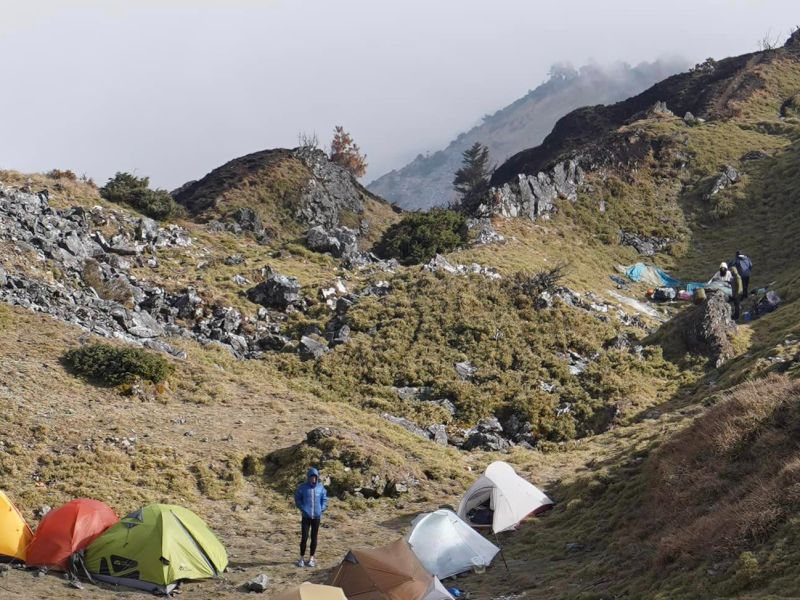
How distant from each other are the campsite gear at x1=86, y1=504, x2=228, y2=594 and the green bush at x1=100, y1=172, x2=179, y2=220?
1455 inches

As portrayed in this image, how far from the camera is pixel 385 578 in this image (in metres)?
14.3

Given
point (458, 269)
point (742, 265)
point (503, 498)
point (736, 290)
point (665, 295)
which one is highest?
point (458, 269)

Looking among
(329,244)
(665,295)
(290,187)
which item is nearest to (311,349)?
(329,244)

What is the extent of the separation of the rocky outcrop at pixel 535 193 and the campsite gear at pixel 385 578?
40557 mm

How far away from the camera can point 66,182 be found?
4944 cm

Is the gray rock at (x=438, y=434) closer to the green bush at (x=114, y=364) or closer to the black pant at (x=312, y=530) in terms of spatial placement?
the green bush at (x=114, y=364)

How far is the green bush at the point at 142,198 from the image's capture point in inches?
1967

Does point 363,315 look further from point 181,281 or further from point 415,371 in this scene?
point 181,281

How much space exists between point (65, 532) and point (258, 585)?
4.42 m

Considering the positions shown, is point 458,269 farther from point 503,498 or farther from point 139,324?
point 503,498

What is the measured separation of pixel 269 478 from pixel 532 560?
30.6 ft

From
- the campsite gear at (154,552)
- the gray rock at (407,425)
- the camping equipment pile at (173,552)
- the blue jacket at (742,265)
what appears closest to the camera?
the camping equipment pile at (173,552)

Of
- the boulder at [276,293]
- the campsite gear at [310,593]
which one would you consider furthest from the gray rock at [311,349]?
the campsite gear at [310,593]

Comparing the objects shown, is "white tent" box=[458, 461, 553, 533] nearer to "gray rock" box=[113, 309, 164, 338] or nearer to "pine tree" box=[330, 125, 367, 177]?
"gray rock" box=[113, 309, 164, 338]
